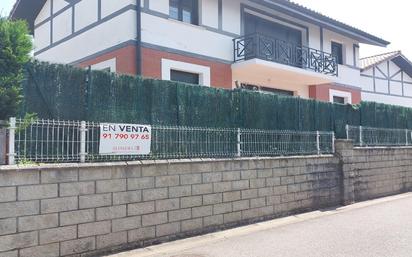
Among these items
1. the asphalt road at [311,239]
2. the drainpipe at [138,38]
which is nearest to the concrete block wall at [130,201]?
the asphalt road at [311,239]

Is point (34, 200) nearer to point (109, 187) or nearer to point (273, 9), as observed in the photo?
point (109, 187)

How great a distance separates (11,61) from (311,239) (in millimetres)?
5620

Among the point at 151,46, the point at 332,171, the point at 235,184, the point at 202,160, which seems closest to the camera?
the point at 202,160

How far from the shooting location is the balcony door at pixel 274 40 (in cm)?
1543

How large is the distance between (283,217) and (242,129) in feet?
7.31

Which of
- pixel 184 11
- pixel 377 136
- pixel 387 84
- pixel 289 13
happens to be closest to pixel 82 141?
pixel 184 11

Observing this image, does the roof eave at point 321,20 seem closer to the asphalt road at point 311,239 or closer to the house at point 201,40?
the house at point 201,40

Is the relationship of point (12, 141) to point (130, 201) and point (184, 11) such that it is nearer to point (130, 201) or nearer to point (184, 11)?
point (130, 201)

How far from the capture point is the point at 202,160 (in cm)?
801

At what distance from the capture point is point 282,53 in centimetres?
1639

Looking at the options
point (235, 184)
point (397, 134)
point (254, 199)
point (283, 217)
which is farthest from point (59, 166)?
point (397, 134)

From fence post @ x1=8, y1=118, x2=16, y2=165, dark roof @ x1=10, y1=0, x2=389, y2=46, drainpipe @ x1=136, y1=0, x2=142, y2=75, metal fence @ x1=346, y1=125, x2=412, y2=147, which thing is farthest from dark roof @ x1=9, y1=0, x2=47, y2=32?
metal fence @ x1=346, y1=125, x2=412, y2=147

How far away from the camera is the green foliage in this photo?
665 cm

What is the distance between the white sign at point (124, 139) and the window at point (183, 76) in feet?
20.3
